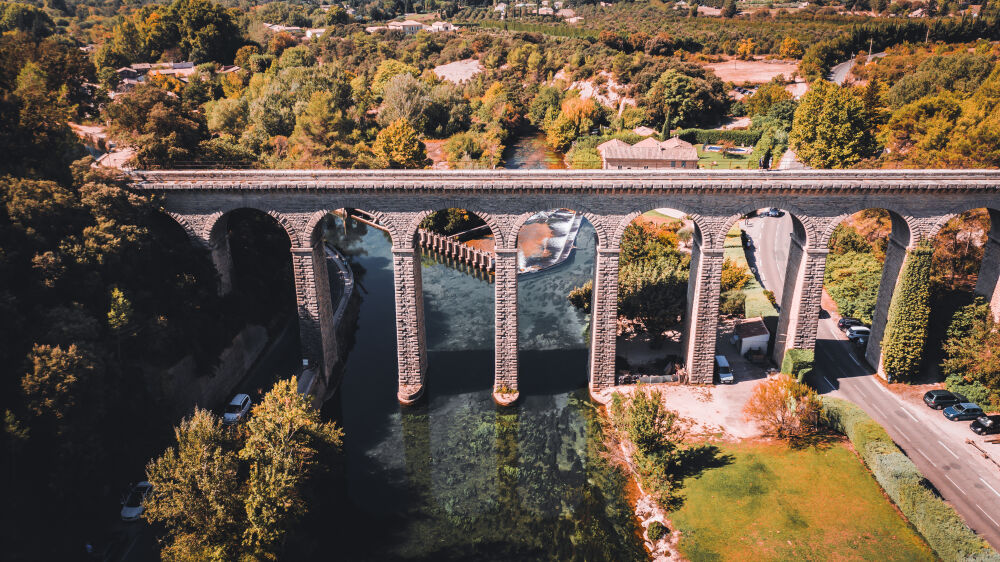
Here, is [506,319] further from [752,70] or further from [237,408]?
[752,70]

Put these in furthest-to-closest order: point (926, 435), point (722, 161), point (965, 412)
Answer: point (722, 161), point (965, 412), point (926, 435)

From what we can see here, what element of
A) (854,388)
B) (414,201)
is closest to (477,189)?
(414,201)

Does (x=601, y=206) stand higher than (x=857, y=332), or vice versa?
(x=601, y=206)

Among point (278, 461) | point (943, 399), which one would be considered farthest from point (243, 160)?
point (943, 399)

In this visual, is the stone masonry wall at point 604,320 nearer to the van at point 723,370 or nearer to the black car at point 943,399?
the van at point 723,370

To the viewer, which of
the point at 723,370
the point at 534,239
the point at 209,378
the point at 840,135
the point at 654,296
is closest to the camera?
the point at 209,378

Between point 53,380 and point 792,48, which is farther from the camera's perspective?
point 792,48

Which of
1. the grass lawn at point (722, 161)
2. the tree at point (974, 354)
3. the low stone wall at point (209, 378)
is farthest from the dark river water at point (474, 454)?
the grass lawn at point (722, 161)
